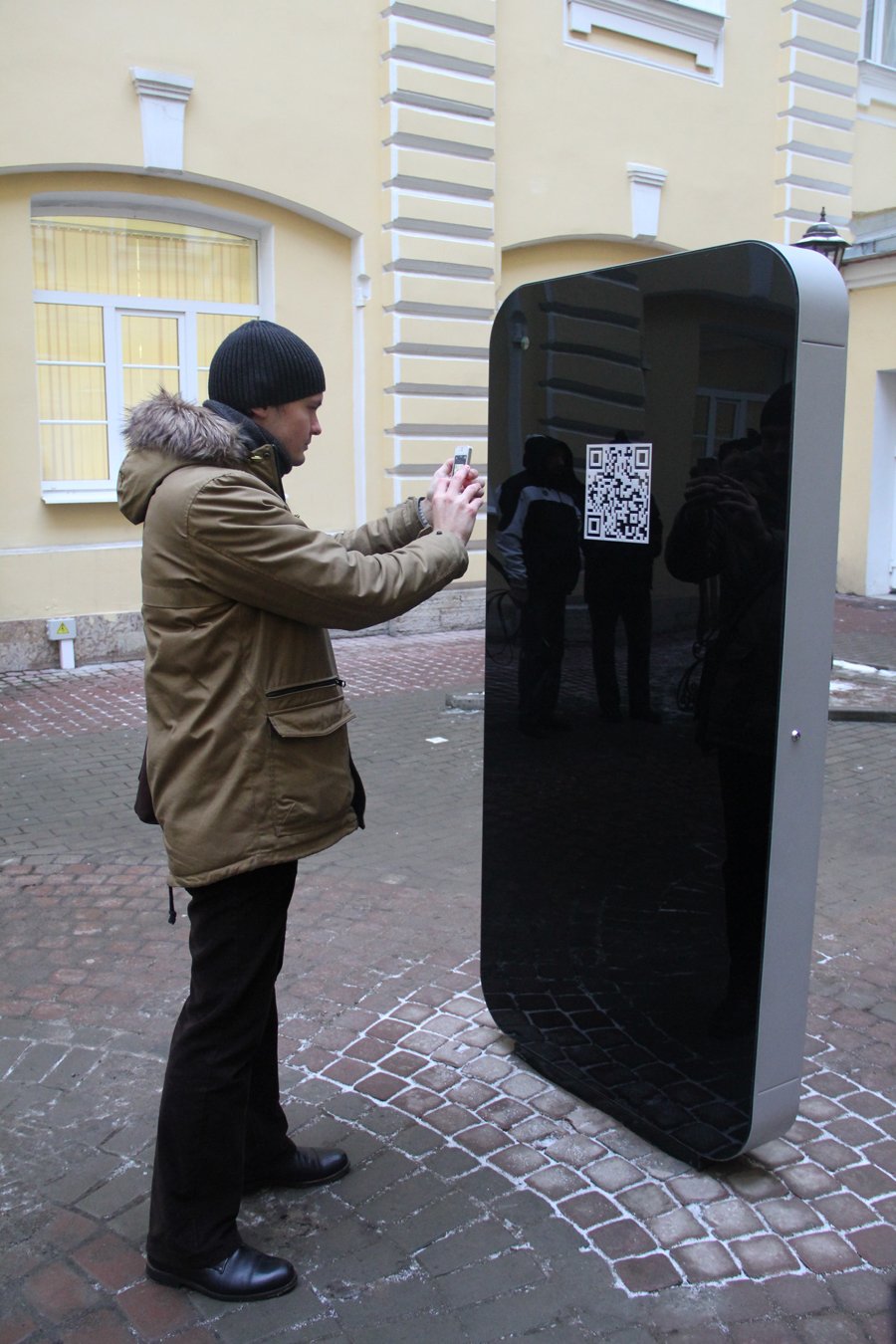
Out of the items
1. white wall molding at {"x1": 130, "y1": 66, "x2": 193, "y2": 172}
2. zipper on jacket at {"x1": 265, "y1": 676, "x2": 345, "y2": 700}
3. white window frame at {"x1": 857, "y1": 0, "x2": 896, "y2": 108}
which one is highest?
white window frame at {"x1": 857, "y1": 0, "x2": 896, "y2": 108}

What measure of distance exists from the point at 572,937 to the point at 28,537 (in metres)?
7.47

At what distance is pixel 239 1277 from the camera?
2383 millimetres

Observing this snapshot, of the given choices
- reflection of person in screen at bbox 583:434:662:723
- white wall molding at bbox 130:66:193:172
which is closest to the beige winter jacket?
reflection of person in screen at bbox 583:434:662:723

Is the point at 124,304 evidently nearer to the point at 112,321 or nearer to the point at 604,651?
the point at 112,321

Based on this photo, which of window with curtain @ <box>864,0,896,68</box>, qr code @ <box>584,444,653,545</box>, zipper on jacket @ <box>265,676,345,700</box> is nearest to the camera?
zipper on jacket @ <box>265,676,345,700</box>

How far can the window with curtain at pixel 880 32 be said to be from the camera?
584 inches

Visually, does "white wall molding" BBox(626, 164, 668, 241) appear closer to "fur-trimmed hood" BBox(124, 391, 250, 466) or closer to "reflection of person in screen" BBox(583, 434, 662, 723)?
"reflection of person in screen" BBox(583, 434, 662, 723)

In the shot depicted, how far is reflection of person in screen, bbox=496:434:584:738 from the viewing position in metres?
2.95

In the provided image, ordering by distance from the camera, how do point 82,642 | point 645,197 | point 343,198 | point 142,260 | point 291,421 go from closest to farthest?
point 291,421, point 82,642, point 142,260, point 343,198, point 645,197

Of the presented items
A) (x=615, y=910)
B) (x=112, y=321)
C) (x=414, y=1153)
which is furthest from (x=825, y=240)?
(x=414, y=1153)

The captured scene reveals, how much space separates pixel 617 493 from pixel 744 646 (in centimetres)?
52

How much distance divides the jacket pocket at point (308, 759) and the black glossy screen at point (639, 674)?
0.78m

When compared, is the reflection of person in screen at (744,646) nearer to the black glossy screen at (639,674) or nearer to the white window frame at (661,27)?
the black glossy screen at (639,674)

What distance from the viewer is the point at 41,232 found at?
30.9ft
